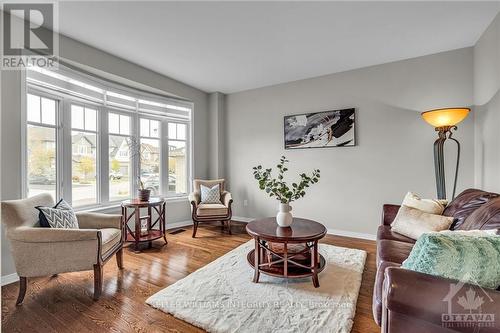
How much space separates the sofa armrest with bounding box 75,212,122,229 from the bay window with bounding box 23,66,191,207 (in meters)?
0.65

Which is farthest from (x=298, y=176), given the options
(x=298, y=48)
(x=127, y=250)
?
(x=127, y=250)

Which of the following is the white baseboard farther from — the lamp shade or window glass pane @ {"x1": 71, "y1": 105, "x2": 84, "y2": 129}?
the lamp shade

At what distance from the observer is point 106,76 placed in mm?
3305

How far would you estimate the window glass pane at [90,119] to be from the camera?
130 inches

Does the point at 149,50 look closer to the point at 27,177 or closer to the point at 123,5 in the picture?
the point at 123,5

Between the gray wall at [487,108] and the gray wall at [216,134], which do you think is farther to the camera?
the gray wall at [216,134]

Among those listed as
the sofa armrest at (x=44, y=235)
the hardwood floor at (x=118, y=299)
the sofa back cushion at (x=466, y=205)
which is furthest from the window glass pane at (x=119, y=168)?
the sofa back cushion at (x=466, y=205)

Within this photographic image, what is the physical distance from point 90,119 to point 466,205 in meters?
4.56

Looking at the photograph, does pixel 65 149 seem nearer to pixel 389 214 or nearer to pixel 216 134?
pixel 216 134

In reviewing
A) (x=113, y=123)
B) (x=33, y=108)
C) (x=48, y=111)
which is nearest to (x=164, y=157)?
(x=113, y=123)

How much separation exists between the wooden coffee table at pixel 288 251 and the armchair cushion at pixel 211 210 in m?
1.38

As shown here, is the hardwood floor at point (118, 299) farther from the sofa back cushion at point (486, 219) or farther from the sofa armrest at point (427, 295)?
the sofa back cushion at point (486, 219)

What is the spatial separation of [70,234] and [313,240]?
6.86ft

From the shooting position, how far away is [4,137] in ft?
7.50
